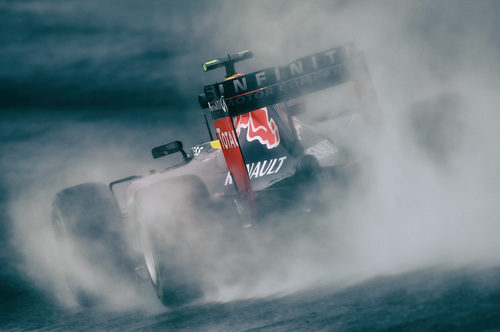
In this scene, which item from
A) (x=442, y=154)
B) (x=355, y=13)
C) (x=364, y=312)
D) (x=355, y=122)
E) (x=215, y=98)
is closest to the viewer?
(x=364, y=312)

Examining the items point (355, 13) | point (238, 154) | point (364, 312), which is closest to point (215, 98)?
point (238, 154)

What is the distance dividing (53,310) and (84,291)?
1.37 ft

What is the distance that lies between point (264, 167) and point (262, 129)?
276mm

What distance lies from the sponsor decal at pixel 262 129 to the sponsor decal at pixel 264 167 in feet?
0.36

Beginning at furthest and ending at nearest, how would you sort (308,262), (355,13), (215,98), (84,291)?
1. (355,13)
2. (84,291)
3. (308,262)
4. (215,98)

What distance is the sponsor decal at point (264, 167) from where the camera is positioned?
3592 mm

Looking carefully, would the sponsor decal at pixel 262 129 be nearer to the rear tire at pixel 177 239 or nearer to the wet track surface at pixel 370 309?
the rear tire at pixel 177 239

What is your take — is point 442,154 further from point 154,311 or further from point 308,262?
point 154,311

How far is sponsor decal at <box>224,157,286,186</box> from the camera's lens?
3.59 metres

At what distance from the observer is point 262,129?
367 centimetres

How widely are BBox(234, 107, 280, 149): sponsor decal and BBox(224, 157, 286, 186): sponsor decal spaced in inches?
4.3

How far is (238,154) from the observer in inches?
134

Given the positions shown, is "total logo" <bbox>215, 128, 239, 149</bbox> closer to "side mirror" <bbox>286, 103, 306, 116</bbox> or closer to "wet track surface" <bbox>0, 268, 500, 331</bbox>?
"side mirror" <bbox>286, 103, 306, 116</bbox>

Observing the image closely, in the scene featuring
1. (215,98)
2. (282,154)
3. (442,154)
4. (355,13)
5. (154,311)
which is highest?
(355,13)
